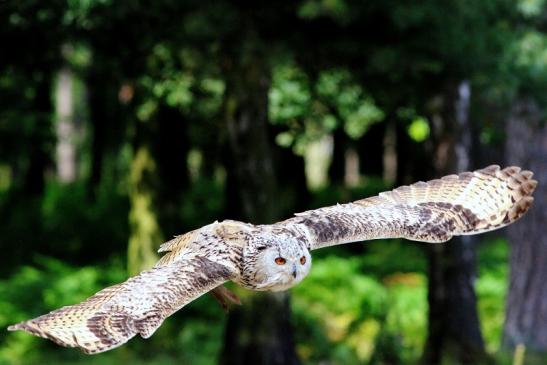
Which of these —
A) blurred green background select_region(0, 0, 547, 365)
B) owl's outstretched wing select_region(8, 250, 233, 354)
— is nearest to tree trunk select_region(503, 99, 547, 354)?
blurred green background select_region(0, 0, 547, 365)

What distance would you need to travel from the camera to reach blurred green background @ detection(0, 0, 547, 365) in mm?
12000

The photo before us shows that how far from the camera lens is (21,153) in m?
14.2

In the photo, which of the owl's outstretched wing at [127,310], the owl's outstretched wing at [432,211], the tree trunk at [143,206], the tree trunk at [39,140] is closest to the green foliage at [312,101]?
the tree trunk at [143,206]

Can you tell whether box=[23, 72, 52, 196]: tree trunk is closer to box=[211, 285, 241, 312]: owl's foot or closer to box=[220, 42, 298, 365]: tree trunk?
box=[220, 42, 298, 365]: tree trunk

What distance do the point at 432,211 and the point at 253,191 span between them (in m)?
4.07

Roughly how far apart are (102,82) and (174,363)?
3.33 meters

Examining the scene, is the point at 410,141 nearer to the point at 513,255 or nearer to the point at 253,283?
the point at 513,255

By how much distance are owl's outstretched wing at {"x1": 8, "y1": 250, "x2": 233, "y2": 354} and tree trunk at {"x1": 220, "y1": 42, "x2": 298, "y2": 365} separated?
524 centimetres

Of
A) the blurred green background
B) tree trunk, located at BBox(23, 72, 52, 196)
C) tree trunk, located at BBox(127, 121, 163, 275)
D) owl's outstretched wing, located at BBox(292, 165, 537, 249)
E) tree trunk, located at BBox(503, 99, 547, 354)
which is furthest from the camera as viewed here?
tree trunk, located at BBox(127, 121, 163, 275)

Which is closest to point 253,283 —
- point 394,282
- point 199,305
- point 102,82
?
point 102,82

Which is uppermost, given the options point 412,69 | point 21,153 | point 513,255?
point 412,69

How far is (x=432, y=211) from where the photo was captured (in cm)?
872

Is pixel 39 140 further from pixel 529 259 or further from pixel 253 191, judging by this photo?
pixel 529 259

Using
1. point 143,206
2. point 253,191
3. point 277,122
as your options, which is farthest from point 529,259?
point 253,191
